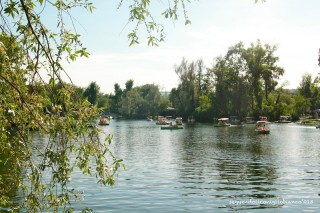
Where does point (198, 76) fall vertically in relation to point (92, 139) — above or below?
above

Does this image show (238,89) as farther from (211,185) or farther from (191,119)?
(211,185)

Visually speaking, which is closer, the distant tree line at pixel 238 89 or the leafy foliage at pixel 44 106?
the leafy foliage at pixel 44 106

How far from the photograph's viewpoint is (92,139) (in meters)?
5.25

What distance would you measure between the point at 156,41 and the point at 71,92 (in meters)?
1.36

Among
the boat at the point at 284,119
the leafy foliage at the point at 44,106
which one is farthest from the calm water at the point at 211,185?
the boat at the point at 284,119

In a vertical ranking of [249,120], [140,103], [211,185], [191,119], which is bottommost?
[211,185]

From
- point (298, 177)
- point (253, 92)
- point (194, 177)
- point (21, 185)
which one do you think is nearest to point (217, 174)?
point (194, 177)

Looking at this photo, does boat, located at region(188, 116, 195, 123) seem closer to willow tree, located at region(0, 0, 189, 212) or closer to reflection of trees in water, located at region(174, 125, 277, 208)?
reflection of trees in water, located at region(174, 125, 277, 208)

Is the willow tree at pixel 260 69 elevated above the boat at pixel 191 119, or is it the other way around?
the willow tree at pixel 260 69

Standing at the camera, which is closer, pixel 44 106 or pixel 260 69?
pixel 44 106

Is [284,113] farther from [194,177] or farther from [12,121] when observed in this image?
[12,121]

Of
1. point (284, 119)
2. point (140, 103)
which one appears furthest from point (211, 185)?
point (140, 103)

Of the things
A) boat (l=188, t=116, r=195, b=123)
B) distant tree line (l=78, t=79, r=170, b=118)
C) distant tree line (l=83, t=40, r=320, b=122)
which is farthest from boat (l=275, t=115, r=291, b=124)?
distant tree line (l=78, t=79, r=170, b=118)

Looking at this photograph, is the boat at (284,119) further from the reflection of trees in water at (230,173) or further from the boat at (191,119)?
the reflection of trees in water at (230,173)
